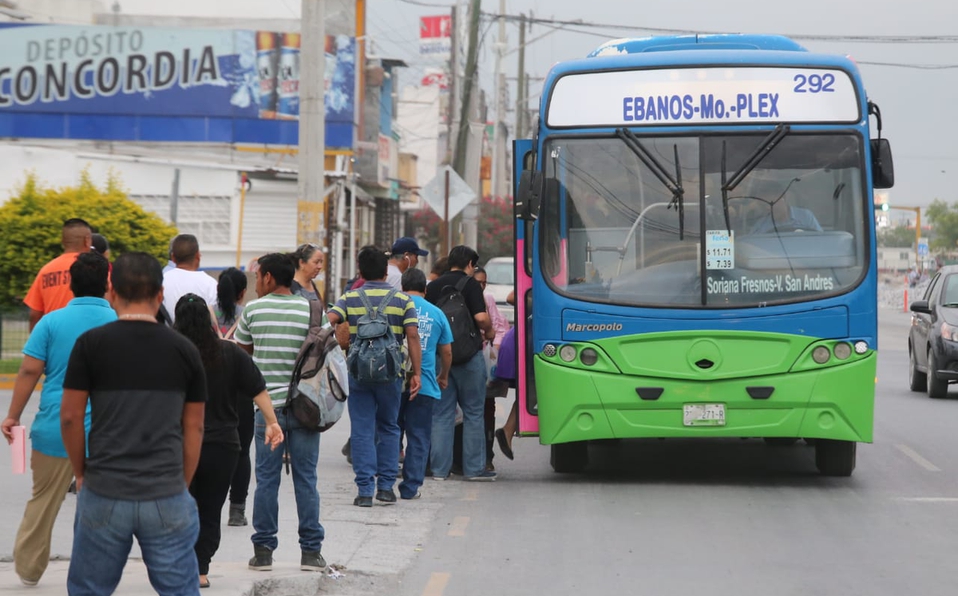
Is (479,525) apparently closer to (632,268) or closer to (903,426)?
(632,268)

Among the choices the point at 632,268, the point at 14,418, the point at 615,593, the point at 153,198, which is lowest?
the point at 615,593

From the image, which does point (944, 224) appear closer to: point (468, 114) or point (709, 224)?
point (468, 114)

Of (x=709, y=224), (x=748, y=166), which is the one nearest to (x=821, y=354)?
(x=709, y=224)

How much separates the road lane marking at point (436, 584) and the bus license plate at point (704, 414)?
358 cm

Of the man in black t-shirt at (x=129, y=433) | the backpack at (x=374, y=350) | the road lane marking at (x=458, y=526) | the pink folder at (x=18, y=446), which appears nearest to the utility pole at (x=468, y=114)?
the backpack at (x=374, y=350)

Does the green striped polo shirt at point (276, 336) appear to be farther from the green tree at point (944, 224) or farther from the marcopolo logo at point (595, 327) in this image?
the green tree at point (944, 224)

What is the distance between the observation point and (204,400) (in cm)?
519

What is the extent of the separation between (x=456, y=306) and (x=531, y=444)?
3.70 m

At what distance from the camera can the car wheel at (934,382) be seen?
62.2ft

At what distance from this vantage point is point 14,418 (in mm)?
6824

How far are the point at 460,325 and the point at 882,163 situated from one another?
353 centimetres

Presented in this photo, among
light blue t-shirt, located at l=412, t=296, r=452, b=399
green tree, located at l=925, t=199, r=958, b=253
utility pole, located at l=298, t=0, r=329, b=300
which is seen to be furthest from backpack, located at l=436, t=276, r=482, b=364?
green tree, located at l=925, t=199, r=958, b=253

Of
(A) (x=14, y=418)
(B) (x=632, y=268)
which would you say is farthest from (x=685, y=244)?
(A) (x=14, y=418)

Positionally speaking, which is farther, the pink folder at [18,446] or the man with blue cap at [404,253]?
the man with blue cap at [404,253]
